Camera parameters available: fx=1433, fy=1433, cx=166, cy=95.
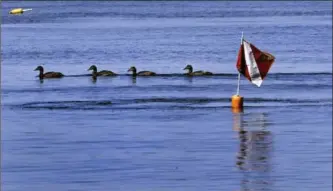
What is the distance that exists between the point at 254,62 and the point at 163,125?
7.25 m

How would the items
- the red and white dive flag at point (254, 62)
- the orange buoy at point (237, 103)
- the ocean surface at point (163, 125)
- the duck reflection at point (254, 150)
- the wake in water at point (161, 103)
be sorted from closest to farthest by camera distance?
the duck reflection at point (254, 150), the ocean surface at point (163, 125), the orange buoy at point (237, 103), the red and white dive flag at point (254, 62), the wake in water at point (161, 103)

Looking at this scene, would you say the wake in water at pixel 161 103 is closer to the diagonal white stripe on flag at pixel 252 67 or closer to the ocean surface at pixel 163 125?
the ocean surface at pixel 163 125

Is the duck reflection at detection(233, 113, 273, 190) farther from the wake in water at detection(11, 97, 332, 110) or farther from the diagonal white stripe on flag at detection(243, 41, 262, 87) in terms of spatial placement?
the wake in water at detection(11, 97, 332, 110)

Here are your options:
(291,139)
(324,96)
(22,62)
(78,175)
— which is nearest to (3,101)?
(324,96)

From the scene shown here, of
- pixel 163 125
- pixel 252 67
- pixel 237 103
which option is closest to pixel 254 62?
pixel 252 67

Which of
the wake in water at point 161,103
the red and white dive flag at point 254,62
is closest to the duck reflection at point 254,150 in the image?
the red and white dive flag at point 254,62

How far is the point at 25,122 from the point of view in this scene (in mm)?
45281

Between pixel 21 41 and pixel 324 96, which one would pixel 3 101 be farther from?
pixel 21 41

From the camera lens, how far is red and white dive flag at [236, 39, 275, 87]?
49.8 meters

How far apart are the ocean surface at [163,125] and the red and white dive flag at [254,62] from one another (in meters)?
1.12

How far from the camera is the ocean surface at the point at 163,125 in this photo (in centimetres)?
3222

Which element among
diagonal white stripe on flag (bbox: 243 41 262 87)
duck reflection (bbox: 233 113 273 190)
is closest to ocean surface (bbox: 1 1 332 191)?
duck reflection (bbox: 233 113 273 190)

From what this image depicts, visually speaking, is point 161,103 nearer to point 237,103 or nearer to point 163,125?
point 237,103

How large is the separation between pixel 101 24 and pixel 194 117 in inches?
3954
